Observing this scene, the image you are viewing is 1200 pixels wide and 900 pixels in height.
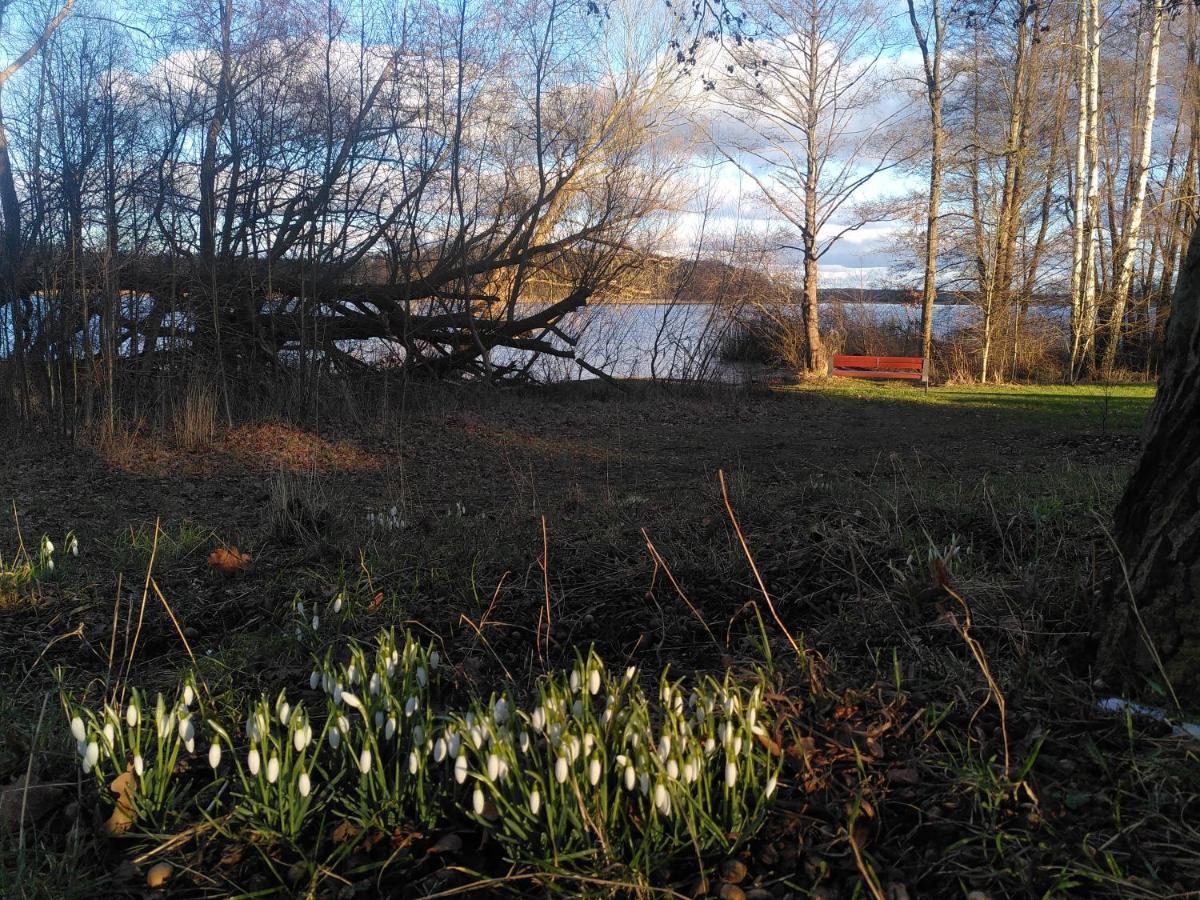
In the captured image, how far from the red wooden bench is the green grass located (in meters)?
0.42

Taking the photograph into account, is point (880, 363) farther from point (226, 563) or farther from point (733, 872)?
point (733, 872)

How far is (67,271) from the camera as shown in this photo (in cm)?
965

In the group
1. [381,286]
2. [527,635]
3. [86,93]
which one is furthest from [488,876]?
[381,286]

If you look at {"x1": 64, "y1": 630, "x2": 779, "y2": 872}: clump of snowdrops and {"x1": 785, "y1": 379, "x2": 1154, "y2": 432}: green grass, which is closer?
{"x1": 64, "y1": 630, "x2": 779, "y2": 872}: clump of snowdrops

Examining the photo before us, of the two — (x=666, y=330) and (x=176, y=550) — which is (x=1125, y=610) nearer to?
(x=176, y=550)

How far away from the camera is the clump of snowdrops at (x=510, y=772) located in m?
1.83

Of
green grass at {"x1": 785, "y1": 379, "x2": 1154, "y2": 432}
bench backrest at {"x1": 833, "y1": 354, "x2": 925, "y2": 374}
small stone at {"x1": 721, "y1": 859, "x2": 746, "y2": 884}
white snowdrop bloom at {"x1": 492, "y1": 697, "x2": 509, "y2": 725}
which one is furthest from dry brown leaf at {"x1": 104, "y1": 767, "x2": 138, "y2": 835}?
bench backrest at {"x1": 833, "y1": 354, "x2": 925, "y2": 374}

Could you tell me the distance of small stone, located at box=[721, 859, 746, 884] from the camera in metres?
1.79

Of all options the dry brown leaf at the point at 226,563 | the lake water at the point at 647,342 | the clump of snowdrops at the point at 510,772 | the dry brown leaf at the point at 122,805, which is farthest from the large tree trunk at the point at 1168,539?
the lake water at the point at 647,342

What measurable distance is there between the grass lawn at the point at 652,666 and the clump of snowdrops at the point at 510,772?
0.02 metres

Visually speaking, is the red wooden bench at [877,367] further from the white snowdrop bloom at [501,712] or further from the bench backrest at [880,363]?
the white snowdrop bloom at [501,712]

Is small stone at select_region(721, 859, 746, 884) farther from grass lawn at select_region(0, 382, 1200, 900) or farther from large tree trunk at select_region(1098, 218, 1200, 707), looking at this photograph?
large tree trunk at select_region(1098, 218, 1200, 707)

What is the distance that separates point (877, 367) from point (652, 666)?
1793 centimetres

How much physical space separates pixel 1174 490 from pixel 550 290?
14.3 m
